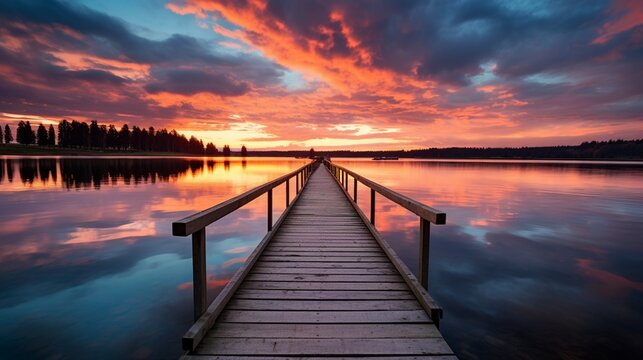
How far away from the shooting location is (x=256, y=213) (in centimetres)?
1597

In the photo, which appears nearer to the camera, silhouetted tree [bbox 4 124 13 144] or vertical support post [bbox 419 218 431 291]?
vertical support post [bbox 419 218 431 291]

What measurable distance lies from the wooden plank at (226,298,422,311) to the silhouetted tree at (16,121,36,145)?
474 ft

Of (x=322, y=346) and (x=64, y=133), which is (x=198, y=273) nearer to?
(x=322, y=346)

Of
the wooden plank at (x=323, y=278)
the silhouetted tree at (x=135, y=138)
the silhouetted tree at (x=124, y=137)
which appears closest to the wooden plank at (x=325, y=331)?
the wooden plank at (x=323, y=278)

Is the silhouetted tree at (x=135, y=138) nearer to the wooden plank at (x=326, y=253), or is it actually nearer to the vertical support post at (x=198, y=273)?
the wooden plank at (x=326, y=253)

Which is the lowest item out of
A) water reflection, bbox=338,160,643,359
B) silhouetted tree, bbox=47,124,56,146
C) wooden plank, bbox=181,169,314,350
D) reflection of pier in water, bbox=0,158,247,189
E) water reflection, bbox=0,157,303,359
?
water reflection, bbox=338,160,643,359

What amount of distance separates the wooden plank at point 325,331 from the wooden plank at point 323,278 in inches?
44.6

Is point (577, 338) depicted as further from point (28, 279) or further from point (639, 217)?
point (639, 217)

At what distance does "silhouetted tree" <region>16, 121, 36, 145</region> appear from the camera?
103375 millimetres

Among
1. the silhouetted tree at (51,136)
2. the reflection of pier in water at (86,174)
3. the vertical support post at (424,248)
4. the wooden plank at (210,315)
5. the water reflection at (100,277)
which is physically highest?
the silhouetted tree at (51,136)

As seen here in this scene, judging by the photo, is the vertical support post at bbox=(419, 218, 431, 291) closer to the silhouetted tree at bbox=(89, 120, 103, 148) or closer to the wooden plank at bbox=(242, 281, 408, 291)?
the wooden plank at bbox=(242, 281, 408, 291)

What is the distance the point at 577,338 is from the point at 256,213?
44.6ft

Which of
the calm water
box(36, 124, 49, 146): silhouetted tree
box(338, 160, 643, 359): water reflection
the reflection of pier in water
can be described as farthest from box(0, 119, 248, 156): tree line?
box(338, 160, 643, 359): water reflection

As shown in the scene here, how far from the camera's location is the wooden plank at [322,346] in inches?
104
